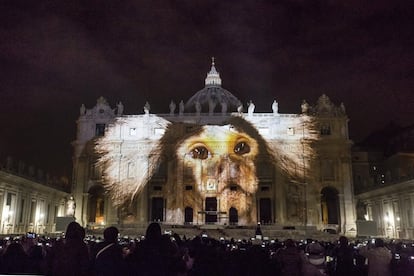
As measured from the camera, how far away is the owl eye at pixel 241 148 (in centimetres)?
5938

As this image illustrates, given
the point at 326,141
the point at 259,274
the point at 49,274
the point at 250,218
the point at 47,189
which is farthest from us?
the point at 326,141

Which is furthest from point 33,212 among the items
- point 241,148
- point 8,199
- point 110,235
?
point 110,235

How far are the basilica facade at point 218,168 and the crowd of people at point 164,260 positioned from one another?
46.1 meters

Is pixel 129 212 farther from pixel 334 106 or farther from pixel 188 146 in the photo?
pixel 334 106

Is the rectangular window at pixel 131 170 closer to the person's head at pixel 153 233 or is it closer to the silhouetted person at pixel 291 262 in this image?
the silhouetted person at pixel 291 262

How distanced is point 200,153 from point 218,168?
136 inches

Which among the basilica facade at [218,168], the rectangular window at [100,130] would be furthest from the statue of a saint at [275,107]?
the rectangular window at [100,130]

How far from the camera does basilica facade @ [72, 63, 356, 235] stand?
5769cm

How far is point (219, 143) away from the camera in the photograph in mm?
59594

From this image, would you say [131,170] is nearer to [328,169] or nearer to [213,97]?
[213,97]

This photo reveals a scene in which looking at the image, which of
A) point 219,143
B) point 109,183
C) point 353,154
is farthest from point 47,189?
point 353,154

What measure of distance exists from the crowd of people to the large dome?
66556 millimetres

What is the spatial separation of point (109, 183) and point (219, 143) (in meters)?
16.8

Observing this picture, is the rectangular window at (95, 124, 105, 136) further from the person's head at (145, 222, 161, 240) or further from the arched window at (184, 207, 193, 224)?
the person's head at (145, 222, 161, 240)
